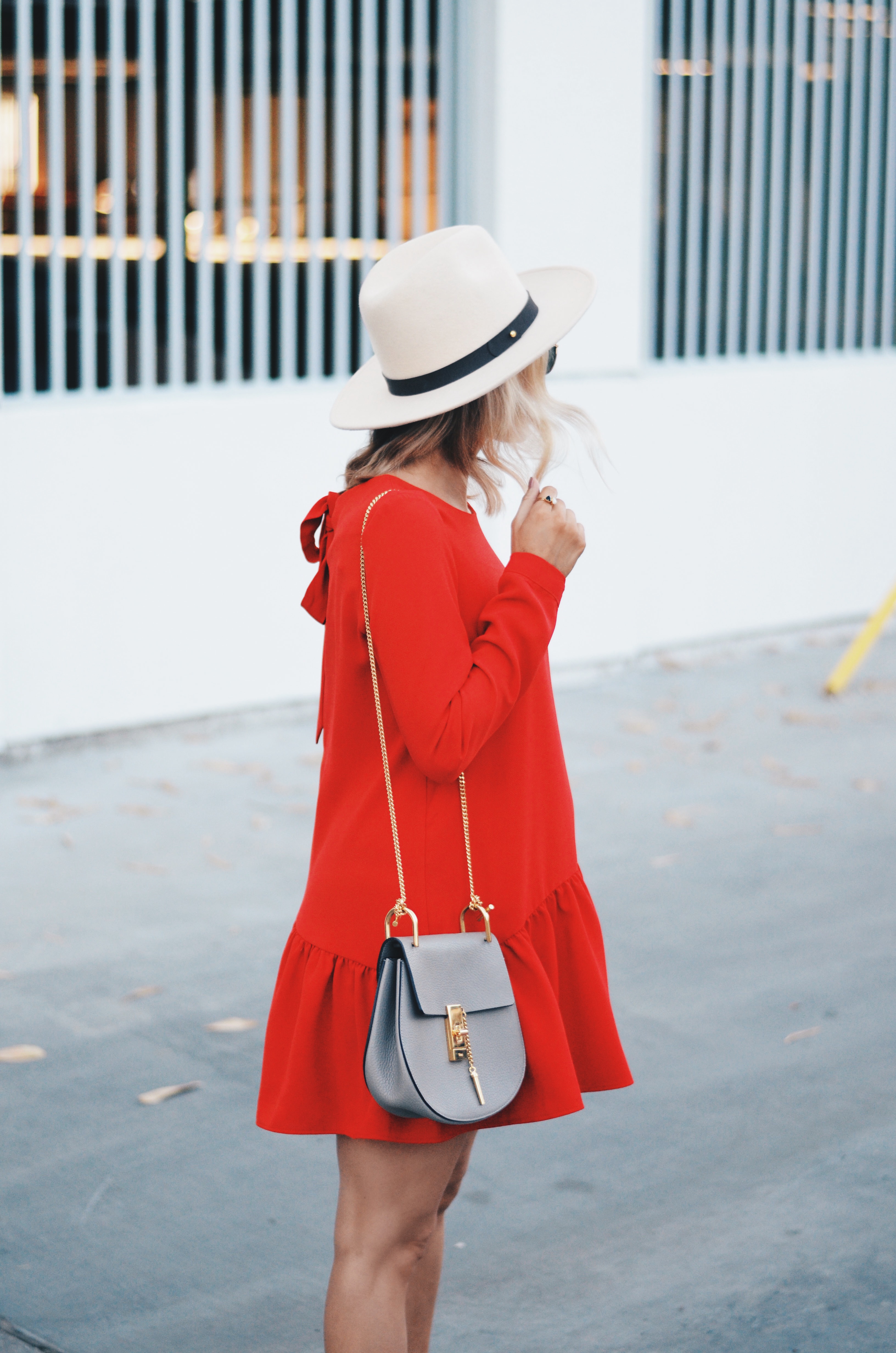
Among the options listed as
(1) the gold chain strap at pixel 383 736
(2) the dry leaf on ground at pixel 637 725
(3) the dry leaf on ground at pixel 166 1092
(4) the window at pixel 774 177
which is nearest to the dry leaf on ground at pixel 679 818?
(2) the dry leaf on ground at pixel 637 725

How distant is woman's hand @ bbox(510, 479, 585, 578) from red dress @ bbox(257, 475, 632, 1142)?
0.05 ft

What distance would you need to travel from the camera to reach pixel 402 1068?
6.76 ft

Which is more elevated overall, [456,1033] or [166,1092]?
[456,1033]

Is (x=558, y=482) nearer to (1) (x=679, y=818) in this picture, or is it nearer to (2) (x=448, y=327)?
(1) (x=679, y=818)

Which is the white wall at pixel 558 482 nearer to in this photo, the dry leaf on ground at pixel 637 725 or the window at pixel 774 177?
the window at pixel 774 177

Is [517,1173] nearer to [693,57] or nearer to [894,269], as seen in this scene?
[693,57]

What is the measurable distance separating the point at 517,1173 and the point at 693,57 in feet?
22.8

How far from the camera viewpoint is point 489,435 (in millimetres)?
2279

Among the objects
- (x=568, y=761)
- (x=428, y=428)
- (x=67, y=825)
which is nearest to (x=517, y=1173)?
(x=428, y=428)

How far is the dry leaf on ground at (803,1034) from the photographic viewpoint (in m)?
4.22

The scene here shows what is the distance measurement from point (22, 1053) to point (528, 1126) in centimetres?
125

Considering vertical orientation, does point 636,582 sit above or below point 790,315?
below

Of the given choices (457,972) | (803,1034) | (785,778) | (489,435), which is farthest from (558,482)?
(457,972)

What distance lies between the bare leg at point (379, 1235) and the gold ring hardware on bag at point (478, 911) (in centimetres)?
28
